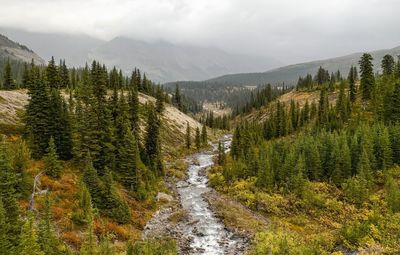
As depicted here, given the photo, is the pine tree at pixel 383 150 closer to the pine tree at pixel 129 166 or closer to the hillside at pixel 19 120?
the pine tree at pixel 129 166

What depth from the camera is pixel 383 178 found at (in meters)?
72.9

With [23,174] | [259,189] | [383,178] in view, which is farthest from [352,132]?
[23,174]

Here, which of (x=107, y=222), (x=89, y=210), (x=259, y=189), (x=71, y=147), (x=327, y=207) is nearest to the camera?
(x=89, y=210)

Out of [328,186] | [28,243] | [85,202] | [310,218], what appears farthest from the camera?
[328,186]

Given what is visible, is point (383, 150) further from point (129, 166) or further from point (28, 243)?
point (28, 243)

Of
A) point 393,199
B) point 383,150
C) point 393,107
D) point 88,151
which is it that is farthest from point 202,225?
point 393,107

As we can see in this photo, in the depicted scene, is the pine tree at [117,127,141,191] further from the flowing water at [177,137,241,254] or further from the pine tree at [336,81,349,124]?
the pine tree at [336,81,349,124]

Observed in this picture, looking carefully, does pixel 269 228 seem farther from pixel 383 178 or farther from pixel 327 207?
pixel 383 178

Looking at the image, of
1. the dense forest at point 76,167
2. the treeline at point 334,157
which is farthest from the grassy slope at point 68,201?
the treeline at point 334,157

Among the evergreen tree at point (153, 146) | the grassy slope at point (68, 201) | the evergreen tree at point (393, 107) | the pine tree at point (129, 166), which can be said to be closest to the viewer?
the grassy slope at point (68, 201)

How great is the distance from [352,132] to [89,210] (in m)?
69.4

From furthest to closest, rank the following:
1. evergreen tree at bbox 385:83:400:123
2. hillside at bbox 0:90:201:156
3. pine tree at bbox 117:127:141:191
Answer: evergreen tree at bbox 385:83:400:123
hillside at bbox 0:90:201:156
pine tree at bbox 117:127:141:191

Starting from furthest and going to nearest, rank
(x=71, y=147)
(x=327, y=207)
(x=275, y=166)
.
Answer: (x=275, y=166) < (x=71, y=147) < (x=327, y=207)

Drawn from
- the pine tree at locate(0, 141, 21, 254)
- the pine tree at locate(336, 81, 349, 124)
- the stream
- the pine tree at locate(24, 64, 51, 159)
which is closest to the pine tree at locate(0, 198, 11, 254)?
the pine tree at locate(0, 141, 21, 254)
